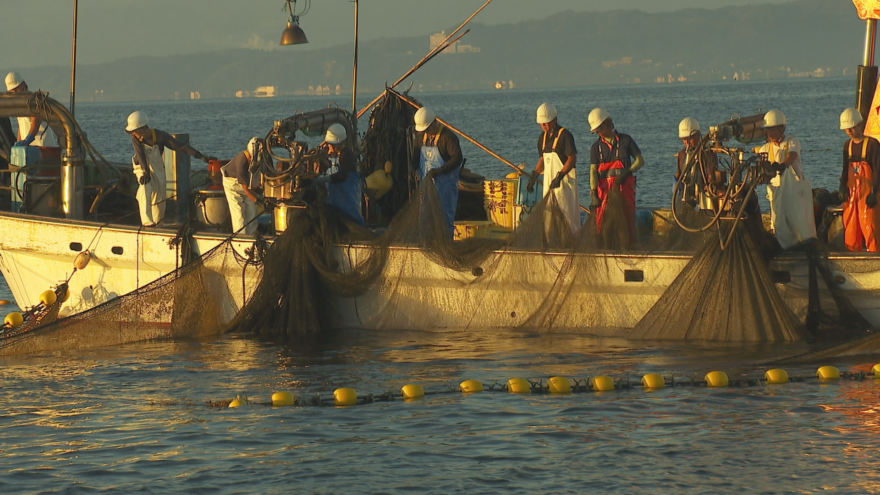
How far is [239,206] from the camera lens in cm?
1576

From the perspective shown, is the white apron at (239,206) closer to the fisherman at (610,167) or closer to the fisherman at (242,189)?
the fisherman at (242,189)

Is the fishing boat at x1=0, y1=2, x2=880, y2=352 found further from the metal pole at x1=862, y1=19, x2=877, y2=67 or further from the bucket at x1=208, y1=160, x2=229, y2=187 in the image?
the bucket at x1=208, y1=160, x2=229, y2=187

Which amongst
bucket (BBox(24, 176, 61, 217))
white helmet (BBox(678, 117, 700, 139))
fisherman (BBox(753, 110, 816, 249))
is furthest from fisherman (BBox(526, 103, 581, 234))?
bucket (BBox(24, 176, 61, 217))

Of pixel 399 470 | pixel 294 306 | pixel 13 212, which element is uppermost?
pixel 13 212

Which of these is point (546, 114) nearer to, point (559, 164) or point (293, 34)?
point (559, 164)

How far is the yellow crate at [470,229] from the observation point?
1599 cm

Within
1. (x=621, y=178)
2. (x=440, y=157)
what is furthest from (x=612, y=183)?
(x=440, y=157)

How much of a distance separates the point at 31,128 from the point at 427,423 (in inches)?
303

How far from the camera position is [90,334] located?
48.7 ft

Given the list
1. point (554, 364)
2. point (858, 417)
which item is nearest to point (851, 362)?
point (858, 417)

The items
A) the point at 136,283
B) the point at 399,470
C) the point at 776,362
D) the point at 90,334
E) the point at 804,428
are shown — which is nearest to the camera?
the point at 399,470

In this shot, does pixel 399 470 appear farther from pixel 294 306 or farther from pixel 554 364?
pixel 294 306

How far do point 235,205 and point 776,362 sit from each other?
6.26 m

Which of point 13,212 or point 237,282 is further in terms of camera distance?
point 13,212
